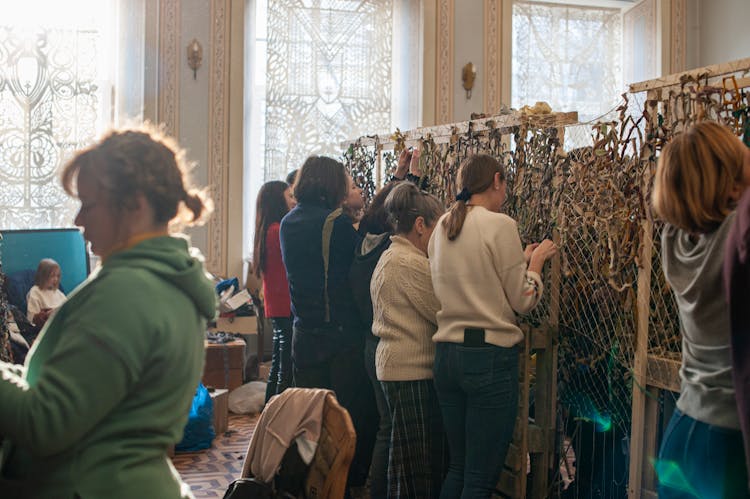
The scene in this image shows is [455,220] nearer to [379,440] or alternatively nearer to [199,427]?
[379,440]

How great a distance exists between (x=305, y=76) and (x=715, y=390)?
20.8 ft

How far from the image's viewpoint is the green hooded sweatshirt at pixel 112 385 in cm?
139

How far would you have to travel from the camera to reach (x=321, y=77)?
26.2 ft

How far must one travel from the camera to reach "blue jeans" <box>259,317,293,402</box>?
4578mm

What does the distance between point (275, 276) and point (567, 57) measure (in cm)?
468

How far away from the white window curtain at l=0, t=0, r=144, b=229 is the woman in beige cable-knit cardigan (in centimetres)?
444

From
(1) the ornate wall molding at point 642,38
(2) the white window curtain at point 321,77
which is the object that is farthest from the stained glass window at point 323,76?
(1) the ornate wall molding at point 642,38

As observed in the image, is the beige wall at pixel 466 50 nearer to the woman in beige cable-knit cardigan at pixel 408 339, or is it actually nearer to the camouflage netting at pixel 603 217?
the camouflage netting at pixel 603 217

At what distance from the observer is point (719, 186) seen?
6.59 feet

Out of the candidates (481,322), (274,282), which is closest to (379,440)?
(481,322)

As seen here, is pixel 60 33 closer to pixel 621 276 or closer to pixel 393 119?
pixel 393 119

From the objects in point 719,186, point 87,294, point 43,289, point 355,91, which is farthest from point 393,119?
point 87,294

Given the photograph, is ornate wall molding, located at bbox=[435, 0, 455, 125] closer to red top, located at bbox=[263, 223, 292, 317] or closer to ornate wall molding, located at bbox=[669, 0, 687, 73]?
ornate wall molding, located at bbox=[669, 0, 687, 73]

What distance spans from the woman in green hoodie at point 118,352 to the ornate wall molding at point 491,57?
22.5 ft
